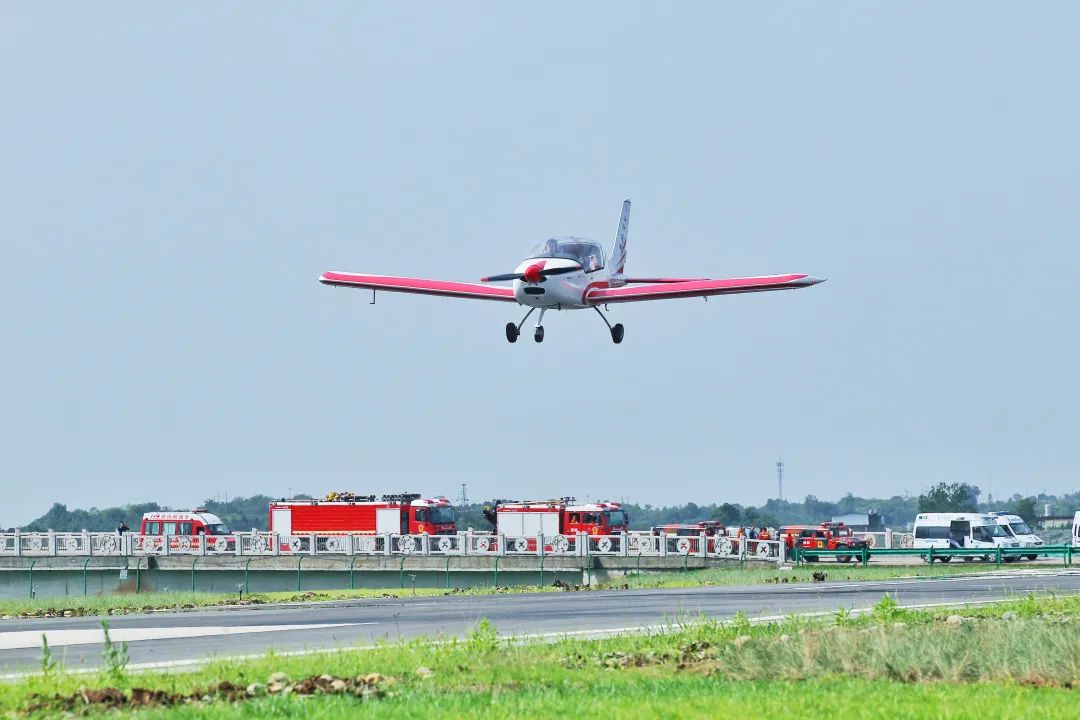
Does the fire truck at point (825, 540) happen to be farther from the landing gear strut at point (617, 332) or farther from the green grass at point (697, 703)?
the green grass at point (697, 703)

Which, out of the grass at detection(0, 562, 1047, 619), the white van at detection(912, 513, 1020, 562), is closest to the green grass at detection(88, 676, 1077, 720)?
the grass at detection(0, 562, 1047, 619)

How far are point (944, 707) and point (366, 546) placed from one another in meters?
62.6

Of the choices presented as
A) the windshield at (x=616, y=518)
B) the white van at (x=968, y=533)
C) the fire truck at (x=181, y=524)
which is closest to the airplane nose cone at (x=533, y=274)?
the white van at (x=968, y=533)

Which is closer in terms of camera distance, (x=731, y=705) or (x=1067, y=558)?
(x=731, y=705)

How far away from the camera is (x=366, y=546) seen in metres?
74.6

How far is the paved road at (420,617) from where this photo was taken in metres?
21.7

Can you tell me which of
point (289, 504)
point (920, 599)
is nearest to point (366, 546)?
point (289, 504)

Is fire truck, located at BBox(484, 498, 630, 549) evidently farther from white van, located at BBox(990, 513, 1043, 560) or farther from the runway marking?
the runway marking

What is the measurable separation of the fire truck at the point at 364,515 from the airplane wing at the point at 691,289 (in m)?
28.5

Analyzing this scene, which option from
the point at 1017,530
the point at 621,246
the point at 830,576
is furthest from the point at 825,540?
the point at 830,576

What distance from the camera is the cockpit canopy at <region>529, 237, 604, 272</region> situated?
49.7 m

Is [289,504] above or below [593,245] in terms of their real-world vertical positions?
below

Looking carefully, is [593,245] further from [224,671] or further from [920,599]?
[224,671]

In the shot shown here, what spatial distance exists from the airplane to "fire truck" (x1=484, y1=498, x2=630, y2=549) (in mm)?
19454
